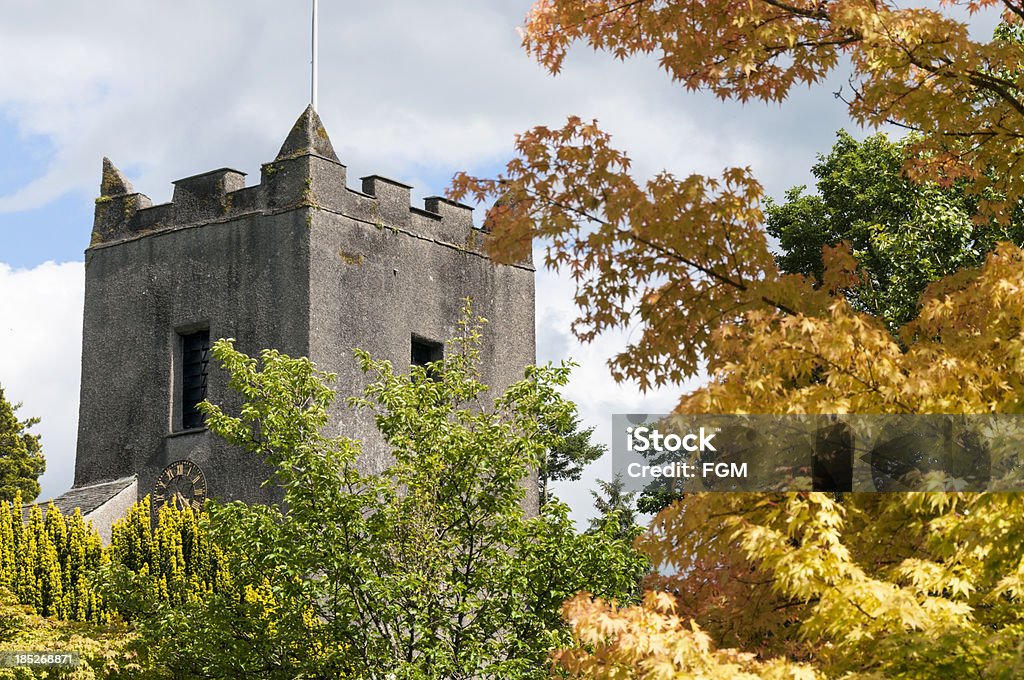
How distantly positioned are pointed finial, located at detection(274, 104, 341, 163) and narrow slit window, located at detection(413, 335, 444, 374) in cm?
375

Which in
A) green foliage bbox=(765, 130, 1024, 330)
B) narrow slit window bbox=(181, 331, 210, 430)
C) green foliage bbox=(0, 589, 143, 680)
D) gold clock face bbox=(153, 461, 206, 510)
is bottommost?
green foliage bbox=(0, 589, 143, 680)

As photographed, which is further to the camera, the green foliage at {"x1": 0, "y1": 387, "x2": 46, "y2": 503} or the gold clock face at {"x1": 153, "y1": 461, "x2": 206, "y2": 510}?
the green foliage at {"x1": 0, "y1": 387, "x2": 46, "y2": 503}

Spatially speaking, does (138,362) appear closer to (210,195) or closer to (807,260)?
(210,195)

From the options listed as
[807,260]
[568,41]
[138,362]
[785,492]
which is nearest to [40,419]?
[138,362]

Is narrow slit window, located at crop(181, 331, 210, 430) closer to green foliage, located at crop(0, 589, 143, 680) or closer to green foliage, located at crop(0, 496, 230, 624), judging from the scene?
green foliage, located at crop(0, 496, 230, 624)

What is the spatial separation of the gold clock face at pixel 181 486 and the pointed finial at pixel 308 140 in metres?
5.93

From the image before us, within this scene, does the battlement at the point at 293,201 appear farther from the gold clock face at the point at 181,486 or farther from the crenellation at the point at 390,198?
the gold clock face at the point at 181,486

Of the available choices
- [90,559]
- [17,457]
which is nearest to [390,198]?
[90,559]

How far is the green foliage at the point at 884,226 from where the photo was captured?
2673 cm

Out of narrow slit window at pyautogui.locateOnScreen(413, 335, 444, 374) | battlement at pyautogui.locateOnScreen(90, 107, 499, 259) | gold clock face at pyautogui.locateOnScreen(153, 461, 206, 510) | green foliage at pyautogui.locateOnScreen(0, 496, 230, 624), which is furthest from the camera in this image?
narrow slit window at pyautogui.locateOnScreen(413, 335, 444, 374)

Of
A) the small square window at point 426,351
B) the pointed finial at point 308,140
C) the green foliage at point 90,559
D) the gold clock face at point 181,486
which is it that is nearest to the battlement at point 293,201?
the pointed finial at point 308,140

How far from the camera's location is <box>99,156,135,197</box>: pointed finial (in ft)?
95.6

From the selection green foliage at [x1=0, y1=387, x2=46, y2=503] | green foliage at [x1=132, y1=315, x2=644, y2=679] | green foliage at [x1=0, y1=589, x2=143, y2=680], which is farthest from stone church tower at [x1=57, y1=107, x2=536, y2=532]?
green foliage at [x1=0, y1=387, x2=46, y2=503]

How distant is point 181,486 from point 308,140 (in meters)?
6.71
